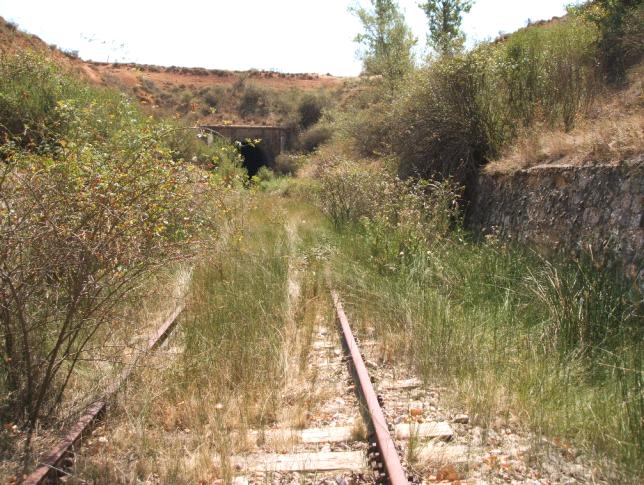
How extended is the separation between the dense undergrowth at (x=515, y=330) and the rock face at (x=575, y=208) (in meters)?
0.38

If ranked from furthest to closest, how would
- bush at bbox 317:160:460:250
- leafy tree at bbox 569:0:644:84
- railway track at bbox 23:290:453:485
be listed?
leafy tree at bbox 569:0:644:84 < bush at bbox 317:160:460:250 < railway track at bbox 23:290:453:485

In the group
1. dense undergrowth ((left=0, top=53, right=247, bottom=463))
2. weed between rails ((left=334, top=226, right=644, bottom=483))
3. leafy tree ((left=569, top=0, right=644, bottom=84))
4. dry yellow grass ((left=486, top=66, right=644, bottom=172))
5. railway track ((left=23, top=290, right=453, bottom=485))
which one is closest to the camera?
railway track ((left=23, top=290, right=453, bottom=485))

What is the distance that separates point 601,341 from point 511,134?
702 cm

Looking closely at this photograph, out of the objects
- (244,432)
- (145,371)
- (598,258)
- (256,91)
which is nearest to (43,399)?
(145,371)

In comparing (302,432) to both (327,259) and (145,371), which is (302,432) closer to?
(145,371)

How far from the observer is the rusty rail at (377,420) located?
332cm

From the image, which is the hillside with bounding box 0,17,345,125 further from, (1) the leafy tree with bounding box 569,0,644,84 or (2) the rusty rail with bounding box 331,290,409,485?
(2) the rusty rail with bounding box 331,290,409,485

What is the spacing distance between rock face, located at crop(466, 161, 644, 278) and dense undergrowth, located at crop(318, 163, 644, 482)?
1.25 ft

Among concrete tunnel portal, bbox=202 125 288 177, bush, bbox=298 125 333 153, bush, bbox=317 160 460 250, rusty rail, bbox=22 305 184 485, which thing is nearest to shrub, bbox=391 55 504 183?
bush, bbox=317 160 460 250

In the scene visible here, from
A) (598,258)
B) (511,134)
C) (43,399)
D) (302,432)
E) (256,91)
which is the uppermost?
(256,91)

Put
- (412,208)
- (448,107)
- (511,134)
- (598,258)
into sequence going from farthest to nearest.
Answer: (448,107) < (511,134) < (412,208) < (598,258)

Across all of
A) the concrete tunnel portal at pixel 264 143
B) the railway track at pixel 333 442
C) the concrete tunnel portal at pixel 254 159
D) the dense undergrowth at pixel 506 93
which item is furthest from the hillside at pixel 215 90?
the railway track at pixel 333 442

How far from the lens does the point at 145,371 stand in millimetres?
4938

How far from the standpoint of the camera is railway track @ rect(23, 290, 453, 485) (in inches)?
137
